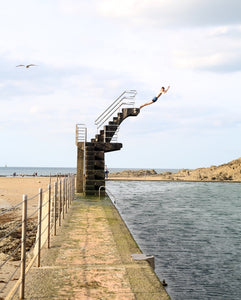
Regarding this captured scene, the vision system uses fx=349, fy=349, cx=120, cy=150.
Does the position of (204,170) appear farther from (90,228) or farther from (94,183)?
(90,228)

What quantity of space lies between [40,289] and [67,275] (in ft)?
2.55

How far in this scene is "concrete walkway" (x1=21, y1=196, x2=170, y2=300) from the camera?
18.2ft

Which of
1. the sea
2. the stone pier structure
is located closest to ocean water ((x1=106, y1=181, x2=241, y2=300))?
the sea

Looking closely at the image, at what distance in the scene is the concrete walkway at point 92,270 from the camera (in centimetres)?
554

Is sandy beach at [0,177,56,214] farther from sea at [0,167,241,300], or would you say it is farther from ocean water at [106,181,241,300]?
ocean water at [106,181,241,300]

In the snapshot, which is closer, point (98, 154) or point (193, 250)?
point (193, 250)

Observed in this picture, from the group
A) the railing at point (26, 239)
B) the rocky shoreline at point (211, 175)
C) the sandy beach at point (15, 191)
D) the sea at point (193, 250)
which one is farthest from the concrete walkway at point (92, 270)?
the rocky shoreline at point (211, 175)

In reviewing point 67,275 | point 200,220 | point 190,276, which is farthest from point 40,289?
point 200,220

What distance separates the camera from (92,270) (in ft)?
21.9

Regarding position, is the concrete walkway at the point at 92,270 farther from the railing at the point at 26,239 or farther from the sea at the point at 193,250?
the sea at the point at 193,250

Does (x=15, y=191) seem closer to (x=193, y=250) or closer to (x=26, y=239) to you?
(x=26, y=239)

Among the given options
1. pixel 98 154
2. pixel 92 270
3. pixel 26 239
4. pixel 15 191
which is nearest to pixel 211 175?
pixel 15 191

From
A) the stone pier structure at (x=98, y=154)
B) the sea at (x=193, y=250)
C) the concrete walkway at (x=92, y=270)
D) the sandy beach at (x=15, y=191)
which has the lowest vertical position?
the sea at (x=193, y=250)

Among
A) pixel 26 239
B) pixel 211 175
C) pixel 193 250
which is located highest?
pixel 211 175
